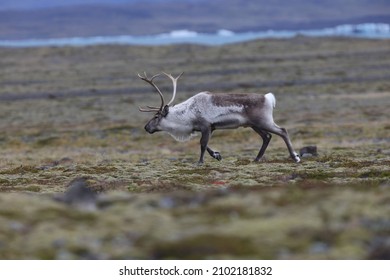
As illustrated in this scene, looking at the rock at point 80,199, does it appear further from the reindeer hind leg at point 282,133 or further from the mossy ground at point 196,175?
the reindeer hind leg at point 282,133

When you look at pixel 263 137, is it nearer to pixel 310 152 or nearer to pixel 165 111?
pixel 310 152

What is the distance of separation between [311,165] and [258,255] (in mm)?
11187

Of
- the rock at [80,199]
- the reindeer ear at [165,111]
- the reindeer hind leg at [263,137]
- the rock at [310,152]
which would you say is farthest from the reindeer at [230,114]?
the rock at [80,199]

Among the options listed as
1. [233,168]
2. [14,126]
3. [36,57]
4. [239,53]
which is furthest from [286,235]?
[36,57]

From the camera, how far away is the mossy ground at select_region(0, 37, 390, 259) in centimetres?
977

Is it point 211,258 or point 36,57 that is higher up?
point 211,258

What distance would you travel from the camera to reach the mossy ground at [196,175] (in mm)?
9773

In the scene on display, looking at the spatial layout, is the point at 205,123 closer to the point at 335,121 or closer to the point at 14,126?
the point at 335,121

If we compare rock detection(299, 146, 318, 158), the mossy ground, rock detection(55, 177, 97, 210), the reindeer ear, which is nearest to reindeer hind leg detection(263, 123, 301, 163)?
the mossy ground

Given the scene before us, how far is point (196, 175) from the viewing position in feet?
62.5

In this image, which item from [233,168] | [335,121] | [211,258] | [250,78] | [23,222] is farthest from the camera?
[250,78]

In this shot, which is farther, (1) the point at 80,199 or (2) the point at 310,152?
(2) the point at 310,152

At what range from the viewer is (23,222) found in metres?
10.9

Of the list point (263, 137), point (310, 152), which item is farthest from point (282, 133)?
point (310, 152)
